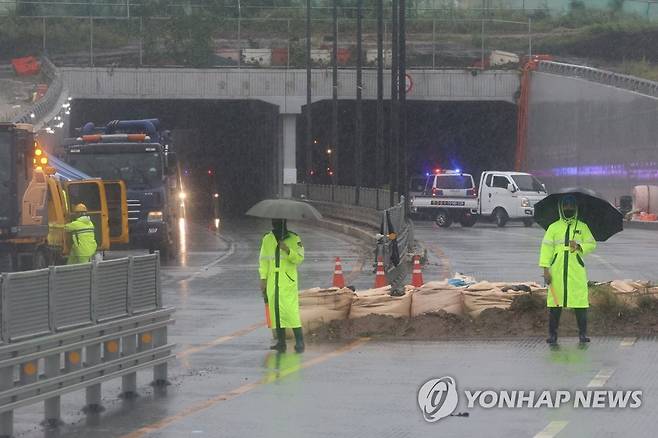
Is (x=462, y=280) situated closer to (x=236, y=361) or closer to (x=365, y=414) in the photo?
(x=236, y=361)

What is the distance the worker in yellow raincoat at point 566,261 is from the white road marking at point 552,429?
518cm

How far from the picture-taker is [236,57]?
7806 centimetres

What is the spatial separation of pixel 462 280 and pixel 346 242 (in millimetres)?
24035

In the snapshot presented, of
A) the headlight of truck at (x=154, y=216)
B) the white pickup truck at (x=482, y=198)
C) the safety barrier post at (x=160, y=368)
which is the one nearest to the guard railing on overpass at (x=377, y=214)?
the white pickup truck at (x=482, y=198)

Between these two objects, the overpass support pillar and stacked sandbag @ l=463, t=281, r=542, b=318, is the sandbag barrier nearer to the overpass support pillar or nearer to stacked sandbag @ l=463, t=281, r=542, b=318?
stacked sandbag @ l=463, t=281, r=542, b=318

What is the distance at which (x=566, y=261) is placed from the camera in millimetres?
16219

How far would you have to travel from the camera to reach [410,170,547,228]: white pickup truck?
177ft

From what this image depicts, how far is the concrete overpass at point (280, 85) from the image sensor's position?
6962 cm

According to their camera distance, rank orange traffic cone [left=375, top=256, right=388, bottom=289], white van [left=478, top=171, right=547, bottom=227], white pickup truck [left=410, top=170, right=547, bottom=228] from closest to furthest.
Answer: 1. orange traffic cone [left=375, top=256, right=388, bottom=289]
2. white van [left=478, top=171, right=547, bottom=227]
3. white pickup truck [left=410, top=170, right=547, bottom=228]

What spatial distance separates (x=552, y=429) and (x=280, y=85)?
6161cm

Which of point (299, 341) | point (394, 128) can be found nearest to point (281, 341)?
point (299, 341)

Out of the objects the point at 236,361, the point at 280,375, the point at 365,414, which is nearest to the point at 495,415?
the point at 365,414

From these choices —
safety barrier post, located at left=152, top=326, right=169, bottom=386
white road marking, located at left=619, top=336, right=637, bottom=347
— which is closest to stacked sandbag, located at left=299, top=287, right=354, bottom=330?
white road marking, located at left=619, top=336, right=637, bottom=347

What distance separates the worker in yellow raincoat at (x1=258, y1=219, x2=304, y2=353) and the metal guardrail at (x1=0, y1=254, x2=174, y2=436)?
7.74 ft
